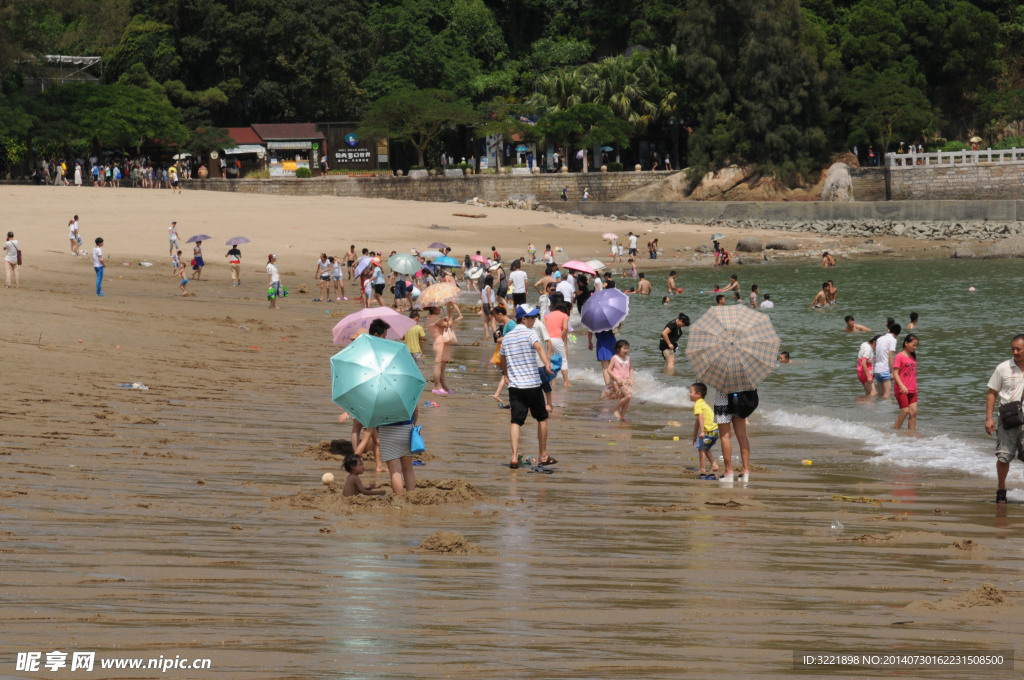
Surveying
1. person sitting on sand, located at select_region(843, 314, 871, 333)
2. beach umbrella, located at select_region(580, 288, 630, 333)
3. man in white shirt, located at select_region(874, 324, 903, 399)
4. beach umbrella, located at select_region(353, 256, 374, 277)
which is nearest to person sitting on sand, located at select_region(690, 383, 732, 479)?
beach umbrella, located at select_region(580, 288, 630, 333)

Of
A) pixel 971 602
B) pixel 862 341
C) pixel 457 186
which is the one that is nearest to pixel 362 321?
pixel 971 602

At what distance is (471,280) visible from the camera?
34.5 meters

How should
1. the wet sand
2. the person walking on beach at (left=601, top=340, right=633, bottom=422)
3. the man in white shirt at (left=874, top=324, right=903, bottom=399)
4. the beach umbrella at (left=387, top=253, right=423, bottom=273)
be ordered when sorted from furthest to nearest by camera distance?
the beach umbrella at (left=387, top=253, right=423, bottom=273) → the man in white shirt at (left=874, top=324, right=903, bottom=399) → the person walking on beach at (left=601, top=340, right=633, bottom=422) → the wet sand

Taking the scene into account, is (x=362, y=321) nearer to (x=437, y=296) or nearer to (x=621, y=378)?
(x=621, y=378)

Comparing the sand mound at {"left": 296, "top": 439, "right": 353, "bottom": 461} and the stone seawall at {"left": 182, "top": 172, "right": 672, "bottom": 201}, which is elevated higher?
the stone seawall at {"left": 182, "top": 172, "right": 672, "bottom": 201}

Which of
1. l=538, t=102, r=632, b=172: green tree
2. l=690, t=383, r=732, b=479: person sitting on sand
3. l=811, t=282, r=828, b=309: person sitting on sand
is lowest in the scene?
l=811, t=282, r=828, b=309: person sitting on sand

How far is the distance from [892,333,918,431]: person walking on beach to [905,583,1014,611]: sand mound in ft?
26.1

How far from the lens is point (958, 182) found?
57.8 metres

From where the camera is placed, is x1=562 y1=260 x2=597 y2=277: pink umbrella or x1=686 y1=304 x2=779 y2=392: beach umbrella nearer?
x1=686 y1=304 x2=779 y2=392: beach umbrella

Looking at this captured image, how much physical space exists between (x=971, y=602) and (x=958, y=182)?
184 feet

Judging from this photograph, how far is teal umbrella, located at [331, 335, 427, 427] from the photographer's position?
9.03 meters

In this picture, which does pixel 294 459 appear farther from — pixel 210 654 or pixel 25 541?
pixel 210 654

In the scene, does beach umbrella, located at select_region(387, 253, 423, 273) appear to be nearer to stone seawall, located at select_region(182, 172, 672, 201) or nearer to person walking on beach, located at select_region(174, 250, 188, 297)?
person walking on beach, located at select_region(174, 250, 188, 297)

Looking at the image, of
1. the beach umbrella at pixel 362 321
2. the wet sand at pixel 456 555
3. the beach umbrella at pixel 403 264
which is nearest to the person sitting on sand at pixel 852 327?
the wet sand at pixel 456 555
